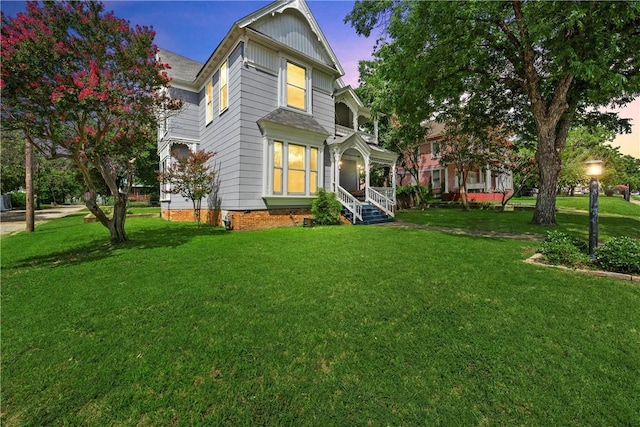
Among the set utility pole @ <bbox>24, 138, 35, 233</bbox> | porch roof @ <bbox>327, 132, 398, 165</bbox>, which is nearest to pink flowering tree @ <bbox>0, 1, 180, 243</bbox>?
utility pole @ <bbox>24, 138, 35, 233</bbox>

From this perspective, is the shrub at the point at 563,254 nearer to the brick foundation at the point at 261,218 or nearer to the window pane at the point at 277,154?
the brick foundation at the point at 261,218

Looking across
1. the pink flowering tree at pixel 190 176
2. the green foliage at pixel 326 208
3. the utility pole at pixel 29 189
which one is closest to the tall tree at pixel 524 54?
the green foliage at pixel 326 208

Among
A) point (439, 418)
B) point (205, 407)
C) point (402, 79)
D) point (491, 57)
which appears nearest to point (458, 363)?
point (439, 418)

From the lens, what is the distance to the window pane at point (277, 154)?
35.0ft

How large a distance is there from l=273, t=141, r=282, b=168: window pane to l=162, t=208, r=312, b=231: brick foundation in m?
1.98

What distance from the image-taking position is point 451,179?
25.6 meters

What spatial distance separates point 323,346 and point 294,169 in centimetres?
934

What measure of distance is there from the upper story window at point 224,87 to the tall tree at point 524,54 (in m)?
5.84

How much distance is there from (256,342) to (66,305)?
310 centimetres

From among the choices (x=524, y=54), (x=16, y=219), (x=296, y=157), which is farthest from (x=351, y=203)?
(x=16, y=219)

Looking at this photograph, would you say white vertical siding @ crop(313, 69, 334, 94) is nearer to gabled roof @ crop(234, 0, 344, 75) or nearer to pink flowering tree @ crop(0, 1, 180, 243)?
gabled roof @ crop(234, 0, 344, 75)

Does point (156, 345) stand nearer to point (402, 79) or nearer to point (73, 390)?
point (73, 390)

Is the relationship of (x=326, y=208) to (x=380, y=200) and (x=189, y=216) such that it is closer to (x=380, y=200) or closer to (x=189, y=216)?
(x=380, y=200)

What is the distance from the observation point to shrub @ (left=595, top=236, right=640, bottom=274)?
4.30m
